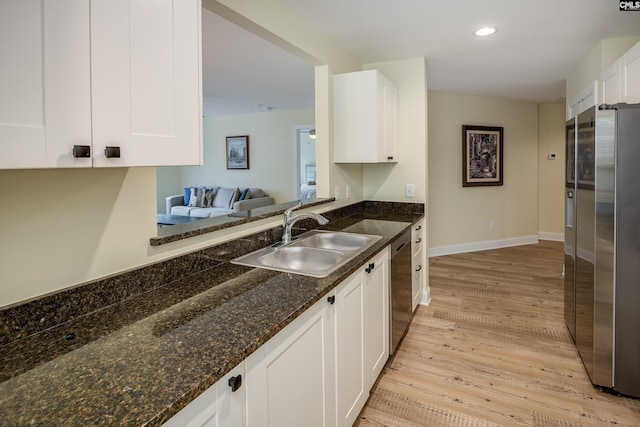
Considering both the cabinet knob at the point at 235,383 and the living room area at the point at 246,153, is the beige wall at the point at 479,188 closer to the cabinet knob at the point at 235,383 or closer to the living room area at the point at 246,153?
the living room area at the point at 246,153

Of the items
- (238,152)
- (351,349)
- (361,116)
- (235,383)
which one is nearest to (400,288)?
(351,349)

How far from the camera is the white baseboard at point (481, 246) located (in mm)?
5457

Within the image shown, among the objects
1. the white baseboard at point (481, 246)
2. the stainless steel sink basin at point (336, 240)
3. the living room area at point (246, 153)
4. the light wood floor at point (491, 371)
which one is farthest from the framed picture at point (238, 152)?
the stainless steel sink basin at point (336, 240)

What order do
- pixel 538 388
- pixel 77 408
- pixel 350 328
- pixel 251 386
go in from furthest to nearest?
1. pixel 538 388
2. pixel 350 328
3. pixel 251 386
4. pixel 77 408

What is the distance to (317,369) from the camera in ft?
4.68

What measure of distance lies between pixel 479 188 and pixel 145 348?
548 cm

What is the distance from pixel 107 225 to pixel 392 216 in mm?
2402

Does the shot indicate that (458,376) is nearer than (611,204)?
No

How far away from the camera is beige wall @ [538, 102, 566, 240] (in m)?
5.91

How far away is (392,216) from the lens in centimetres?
326

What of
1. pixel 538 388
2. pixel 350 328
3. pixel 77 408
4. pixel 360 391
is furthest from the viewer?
pixel 538 388

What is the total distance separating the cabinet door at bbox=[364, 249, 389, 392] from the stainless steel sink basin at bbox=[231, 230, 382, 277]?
5.7 inches

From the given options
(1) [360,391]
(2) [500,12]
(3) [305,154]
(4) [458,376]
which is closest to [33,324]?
(1) [360,391]

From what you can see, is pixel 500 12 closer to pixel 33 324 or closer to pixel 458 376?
pixel 458 376
